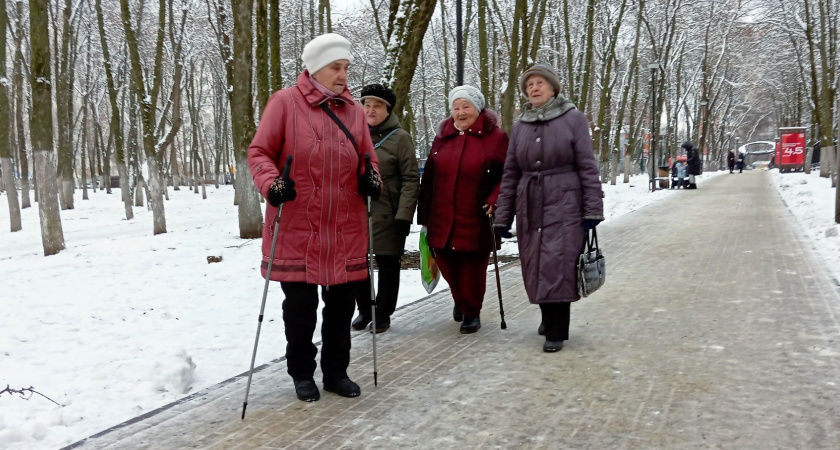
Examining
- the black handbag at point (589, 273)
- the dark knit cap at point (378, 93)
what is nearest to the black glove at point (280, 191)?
the dark knit cap at point (378, 93)

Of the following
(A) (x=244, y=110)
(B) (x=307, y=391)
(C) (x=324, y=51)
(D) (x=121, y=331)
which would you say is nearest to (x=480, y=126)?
(C) (x=324, y=51)

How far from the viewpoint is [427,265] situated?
6.11 m

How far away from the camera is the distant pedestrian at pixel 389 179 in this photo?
561 cm

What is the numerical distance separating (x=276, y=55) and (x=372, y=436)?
1253 cm

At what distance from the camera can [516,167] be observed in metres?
5.33

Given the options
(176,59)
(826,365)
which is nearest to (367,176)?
(826,365)

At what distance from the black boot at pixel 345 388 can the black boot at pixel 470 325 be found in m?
1.67

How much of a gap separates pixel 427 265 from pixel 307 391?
222cm

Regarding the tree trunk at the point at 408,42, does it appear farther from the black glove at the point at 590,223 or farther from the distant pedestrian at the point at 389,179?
the black glove at the point at 590,223

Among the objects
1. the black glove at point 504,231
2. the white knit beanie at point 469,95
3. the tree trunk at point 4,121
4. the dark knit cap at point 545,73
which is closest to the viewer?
the dark knit cap at point 545,73

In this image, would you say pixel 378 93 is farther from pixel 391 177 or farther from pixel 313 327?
pixel 313 327

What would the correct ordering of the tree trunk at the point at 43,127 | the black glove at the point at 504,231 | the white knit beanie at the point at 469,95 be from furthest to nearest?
the tree trunk at the point at 43,127, the white knit beanie at the point at 469,95, the black glove at the point at 504,231

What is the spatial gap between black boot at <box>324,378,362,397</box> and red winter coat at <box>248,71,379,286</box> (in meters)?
0.63

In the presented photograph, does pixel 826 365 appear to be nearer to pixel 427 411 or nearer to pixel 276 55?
pixel 427 411
